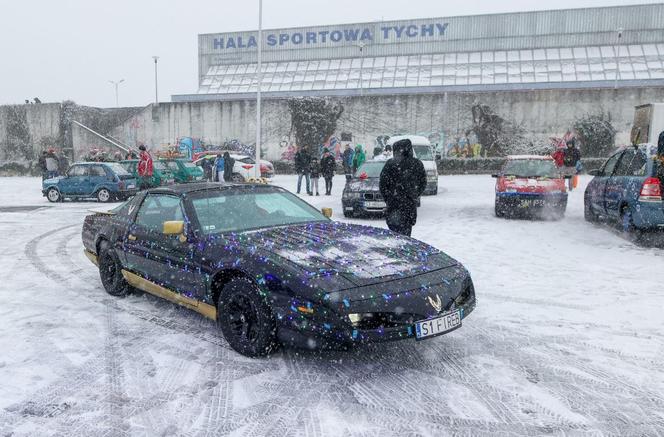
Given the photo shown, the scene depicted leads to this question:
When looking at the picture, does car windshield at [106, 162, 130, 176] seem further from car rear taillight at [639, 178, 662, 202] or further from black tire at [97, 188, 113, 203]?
car rear taillight at [639, 178, 662, 202]

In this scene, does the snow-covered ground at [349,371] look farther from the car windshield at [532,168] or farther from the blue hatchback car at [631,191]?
the car windshield at [532,168]

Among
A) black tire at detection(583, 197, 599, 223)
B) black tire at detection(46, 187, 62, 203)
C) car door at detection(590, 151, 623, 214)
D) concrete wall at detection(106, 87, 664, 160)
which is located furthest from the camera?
concrete wall at detection(106, 87, 664, 160)

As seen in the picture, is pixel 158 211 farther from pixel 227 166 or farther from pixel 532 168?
pixel 227 166

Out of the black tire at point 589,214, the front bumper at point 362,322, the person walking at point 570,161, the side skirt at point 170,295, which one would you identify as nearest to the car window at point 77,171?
the side skirt at point 170,295

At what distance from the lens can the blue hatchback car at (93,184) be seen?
55.0ft

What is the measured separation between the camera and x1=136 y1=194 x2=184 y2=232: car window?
5.00 meters

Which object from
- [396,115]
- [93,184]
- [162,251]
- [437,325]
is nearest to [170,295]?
[162,251]

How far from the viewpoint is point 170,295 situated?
492 centimetres

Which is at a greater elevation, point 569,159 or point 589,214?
point 569,159

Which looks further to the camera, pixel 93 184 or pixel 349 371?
pixel 93 184

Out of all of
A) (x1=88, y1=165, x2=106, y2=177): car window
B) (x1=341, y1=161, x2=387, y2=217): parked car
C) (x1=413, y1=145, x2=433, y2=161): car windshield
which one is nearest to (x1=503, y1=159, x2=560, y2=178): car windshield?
(x1=341, y1=161, x2=387, y2=217): parked car

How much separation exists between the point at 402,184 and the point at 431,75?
133 feet

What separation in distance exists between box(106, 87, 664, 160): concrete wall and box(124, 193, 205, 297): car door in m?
24.8

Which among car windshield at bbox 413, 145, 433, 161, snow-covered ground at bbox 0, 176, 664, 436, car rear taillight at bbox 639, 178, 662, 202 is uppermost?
car windshield at bbox 413, 145, 433, 161
